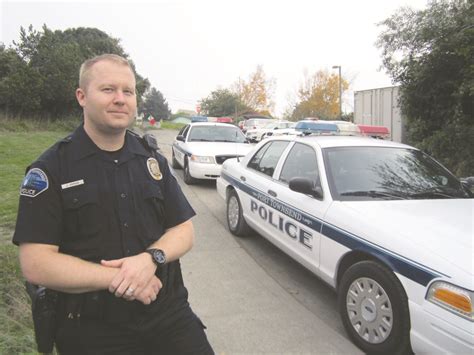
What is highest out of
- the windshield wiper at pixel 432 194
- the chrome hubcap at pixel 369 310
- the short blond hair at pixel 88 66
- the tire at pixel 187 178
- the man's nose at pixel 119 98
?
the short blond hair at pixel 88 66

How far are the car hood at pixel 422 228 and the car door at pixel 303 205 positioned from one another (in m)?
0.23

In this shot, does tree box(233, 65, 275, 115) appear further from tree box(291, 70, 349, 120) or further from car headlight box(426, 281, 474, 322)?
car headlight box(426, 281, 474, 322)

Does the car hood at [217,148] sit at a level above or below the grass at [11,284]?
above

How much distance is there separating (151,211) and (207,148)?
7.07 m

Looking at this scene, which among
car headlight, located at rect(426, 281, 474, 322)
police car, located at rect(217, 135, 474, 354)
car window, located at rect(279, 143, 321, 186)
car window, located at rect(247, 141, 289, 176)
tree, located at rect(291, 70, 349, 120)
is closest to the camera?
car headlight, located at rect(426, 281, 474, 322)

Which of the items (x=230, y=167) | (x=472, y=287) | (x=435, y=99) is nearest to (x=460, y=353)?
(x=472, y=287)

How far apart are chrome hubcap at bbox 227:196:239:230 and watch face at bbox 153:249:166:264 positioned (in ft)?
12.5

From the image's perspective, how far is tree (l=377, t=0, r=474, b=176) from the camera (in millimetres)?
9094

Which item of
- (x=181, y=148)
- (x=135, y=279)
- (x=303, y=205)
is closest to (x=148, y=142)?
(x=135, y=279)

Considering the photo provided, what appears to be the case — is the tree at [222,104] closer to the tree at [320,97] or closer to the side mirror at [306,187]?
the tree at [320,97]

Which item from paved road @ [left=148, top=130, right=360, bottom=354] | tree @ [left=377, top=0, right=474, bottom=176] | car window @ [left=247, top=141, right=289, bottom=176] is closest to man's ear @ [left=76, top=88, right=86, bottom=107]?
paved road @ [left=148, top=130, right=360, bottom=354]

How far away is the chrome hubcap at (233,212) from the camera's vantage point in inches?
217

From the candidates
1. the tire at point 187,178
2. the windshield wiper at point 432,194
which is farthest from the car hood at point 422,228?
the tire at point 187,178

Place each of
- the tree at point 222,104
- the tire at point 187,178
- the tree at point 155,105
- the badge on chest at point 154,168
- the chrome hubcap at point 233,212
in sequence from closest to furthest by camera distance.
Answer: the badge on chest at point 154,168
the chrome hubcap at point 233,212
the tire at point 187,178
the tree at point 222,104
the tree at point 155,105
